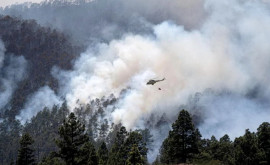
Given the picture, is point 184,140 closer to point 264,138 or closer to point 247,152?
point 247,152

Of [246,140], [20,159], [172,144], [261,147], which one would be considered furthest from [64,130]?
[261,147]

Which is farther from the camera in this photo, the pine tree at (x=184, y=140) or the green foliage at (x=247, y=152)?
the pine tree at (x=184, y=140)

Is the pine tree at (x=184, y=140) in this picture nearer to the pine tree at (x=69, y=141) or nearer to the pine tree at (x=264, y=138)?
the pine tree at (x=264, y=138)

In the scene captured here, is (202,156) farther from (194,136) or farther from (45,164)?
(45,164)

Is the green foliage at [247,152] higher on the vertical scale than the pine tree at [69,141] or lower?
lower

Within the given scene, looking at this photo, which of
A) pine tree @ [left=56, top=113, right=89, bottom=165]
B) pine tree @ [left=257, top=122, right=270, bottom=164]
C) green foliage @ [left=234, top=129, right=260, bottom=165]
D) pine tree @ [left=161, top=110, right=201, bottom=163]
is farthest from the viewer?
pine tree @ [left=161, top=110, right=201, bottom=163]

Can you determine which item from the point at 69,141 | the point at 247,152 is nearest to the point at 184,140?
the point at 247,152

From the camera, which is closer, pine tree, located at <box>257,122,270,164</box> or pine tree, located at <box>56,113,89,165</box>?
pine tree, located at <box>56,113,89,165</box>

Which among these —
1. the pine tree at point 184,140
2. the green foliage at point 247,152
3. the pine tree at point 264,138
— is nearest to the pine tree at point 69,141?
the pine tree at point 184,140

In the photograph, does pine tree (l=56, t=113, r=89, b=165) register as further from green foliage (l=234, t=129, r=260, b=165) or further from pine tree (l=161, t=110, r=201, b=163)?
green foliage (l=234, t=129, r=260, b=165)

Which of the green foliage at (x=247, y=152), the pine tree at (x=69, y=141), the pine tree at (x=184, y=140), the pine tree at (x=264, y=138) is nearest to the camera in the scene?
the pine tree at (x=69, y=141)

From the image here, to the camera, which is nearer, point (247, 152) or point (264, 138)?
point (247, 152)

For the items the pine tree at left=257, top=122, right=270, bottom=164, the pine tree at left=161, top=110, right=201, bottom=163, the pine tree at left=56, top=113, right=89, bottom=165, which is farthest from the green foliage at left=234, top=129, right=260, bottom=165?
the pine tree at left=56, top=113, right=89, bottom=165

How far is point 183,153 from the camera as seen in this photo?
59438 millimetres
